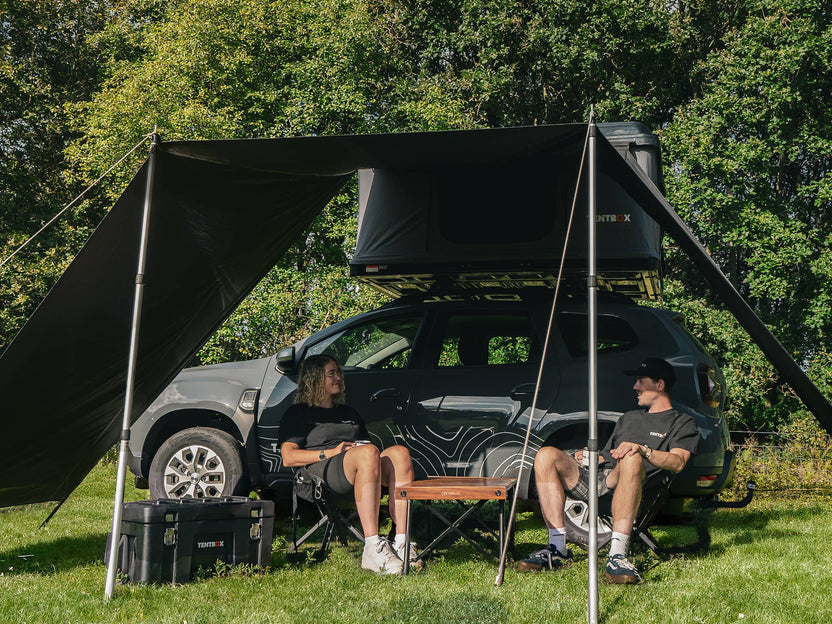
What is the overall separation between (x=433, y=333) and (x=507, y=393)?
766 mm

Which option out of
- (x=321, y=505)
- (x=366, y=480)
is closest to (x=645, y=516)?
(x=366, y=480)

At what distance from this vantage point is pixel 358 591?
4.70 meters

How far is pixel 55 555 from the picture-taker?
5.89m

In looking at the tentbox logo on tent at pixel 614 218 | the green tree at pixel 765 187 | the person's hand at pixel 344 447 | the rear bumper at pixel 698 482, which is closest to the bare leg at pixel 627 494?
the rear bumper at pixel 698 482

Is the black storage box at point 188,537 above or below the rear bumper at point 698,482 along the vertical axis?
below

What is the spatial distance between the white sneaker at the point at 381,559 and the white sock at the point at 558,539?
3.17 feet

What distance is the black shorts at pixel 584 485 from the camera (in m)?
5.70

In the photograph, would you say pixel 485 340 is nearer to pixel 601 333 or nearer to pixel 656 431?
pixel 601 333

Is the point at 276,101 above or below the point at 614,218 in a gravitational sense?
above

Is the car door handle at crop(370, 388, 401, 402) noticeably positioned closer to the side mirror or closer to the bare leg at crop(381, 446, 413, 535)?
the side mirror

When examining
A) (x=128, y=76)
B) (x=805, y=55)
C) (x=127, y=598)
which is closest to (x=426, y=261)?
(x=127, y=598)

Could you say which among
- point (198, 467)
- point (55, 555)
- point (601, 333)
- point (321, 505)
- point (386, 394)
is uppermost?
point (601, 333)

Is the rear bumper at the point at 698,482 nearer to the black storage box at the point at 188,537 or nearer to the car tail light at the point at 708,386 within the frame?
the car tail light at the point at 708,386

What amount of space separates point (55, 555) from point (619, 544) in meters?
3.70
